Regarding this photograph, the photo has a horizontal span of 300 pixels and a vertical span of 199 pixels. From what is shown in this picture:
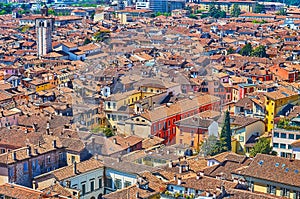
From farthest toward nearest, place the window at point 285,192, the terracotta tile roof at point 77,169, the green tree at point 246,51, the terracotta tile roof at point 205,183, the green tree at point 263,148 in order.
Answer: the green tree at point 246,51
the green tree at point 263,148
the terracotta tile roof at point 77,169
the window at point 285,192
the terracotta tile roof at point 205,183

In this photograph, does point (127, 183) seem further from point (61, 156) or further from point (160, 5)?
point (160, 5)

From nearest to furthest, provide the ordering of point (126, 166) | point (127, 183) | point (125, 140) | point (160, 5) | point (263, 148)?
point (127, 183) < point (126, 166) < point (125, 140) < point (263, 148) < point (160, 5)

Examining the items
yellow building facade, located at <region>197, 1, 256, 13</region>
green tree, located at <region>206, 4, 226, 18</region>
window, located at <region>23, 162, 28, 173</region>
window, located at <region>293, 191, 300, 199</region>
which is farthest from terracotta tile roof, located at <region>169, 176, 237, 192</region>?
yellow building facade, located at <region>197, 1, 256, 13</region>

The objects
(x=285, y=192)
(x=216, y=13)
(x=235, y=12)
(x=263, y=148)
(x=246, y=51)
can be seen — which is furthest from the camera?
(x=235, y=12)

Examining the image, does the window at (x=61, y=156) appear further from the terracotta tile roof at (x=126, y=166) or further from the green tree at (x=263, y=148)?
the green tree at (x=263, y=148)

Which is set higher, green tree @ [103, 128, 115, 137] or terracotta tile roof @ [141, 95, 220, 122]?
terracotta tile roof @ [141, 95, 220, 122]

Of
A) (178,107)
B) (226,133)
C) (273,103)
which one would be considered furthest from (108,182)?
(273,103)

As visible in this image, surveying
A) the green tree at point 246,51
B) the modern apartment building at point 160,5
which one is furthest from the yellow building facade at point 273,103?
the modern apartment building at point 160,5

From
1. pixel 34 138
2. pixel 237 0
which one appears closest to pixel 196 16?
pixel 237 0

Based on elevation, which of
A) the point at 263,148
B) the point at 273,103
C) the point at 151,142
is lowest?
the point at 263,148

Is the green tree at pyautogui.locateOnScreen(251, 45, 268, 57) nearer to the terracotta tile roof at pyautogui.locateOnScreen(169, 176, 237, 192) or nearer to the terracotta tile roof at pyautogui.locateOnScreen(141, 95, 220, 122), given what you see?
the terracotta tile roof at pyautogui.locateOnScreen(141, 95, 220, 122)

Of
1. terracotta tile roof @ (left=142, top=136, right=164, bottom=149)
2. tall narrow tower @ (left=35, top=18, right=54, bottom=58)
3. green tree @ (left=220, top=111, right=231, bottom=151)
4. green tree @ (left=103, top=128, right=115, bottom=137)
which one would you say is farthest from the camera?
tall narrow tower @ (left=35, top=18, right=54, bottom=58)
